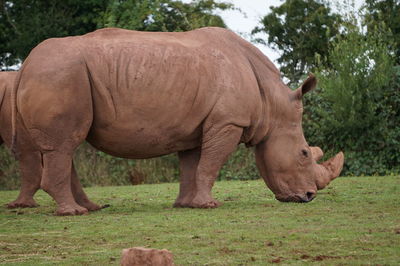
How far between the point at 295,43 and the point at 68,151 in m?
22.6

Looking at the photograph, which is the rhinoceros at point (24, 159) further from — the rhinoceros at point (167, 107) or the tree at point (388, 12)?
the tree at point (388, 12)

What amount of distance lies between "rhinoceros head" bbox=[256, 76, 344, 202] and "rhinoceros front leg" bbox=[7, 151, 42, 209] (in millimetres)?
3219

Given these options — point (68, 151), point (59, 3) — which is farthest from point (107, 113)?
point (59, 3)

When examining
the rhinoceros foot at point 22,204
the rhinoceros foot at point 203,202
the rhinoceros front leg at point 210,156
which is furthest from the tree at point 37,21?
the rhinoceros foot at point 203,202

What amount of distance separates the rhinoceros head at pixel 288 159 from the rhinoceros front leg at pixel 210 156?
603 millimetres

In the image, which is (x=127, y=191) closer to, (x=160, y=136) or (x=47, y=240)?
(x=160, y=136)

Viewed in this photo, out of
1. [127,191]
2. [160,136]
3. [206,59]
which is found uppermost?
[206,59]

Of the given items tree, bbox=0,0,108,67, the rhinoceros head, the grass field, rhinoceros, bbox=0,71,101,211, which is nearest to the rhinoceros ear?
the rhinoceros head

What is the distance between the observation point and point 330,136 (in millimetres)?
18938

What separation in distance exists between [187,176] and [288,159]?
4.24ft

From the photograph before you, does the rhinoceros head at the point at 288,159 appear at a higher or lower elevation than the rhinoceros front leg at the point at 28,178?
higher

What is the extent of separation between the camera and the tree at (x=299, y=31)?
30594 mm

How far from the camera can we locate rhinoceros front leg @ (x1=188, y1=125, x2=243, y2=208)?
1075 centimetres

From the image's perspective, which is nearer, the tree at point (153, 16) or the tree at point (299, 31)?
the tree at point (153, 16)
